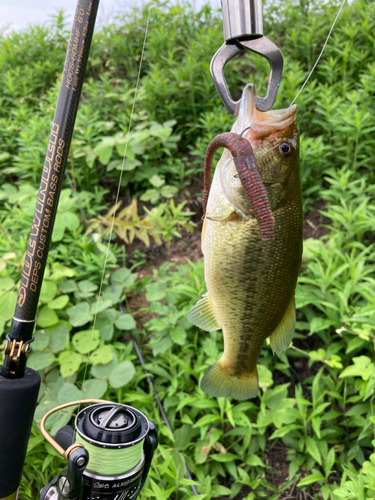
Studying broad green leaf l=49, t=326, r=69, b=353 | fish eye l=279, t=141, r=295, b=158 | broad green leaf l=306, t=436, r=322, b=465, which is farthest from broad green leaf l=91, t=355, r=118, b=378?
fish eye l=279, t=141, r=295, b=158

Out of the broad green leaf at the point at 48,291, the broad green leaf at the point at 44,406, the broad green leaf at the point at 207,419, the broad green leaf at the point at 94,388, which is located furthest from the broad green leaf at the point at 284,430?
the broad green leaf at the point at 48,291

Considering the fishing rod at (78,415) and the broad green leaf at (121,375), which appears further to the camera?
the broad green leaf at (121,375)

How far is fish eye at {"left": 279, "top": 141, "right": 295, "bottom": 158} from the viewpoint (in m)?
0.88

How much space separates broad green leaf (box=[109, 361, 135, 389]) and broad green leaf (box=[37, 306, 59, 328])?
0.51 m

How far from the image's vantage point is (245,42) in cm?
86

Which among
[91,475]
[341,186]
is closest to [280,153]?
[91,475]

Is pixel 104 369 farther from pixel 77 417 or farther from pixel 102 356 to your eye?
pixel 77 417

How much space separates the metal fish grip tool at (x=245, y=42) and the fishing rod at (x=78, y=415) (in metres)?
0.38

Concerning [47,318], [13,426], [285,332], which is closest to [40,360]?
[47,318]

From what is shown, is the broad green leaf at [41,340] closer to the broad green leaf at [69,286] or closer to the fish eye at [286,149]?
the broad green leaf at [69,286]

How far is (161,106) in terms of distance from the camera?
4254 millimetres

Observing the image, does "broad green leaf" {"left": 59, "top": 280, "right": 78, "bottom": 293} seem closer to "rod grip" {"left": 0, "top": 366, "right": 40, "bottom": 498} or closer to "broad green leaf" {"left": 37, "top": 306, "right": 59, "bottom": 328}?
"broad green leaf" {"left": 37, "top": 306, "right": 59, "bottom": 328}

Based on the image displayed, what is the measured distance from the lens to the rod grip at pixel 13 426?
41.6 inches

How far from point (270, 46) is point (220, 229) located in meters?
0.38
